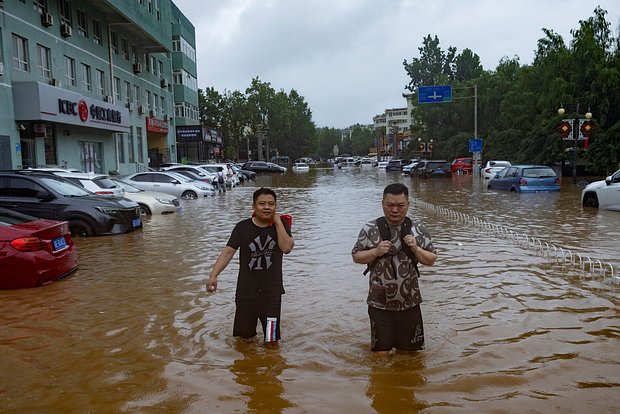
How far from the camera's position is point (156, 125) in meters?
40.6

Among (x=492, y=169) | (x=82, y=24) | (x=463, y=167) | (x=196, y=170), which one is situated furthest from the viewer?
(x=463, y=167)

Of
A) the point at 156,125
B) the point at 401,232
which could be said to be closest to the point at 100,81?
the point at 156,125

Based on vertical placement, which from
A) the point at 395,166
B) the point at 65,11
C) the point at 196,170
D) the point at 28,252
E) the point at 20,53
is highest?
the point at 65,11

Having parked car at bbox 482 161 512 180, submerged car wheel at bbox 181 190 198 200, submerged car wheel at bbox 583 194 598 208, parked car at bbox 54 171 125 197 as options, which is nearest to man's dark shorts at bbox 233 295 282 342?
parked car at bbox 54 171 125 197

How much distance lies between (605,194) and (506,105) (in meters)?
34.9

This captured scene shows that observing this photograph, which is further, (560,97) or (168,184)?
(560,97)

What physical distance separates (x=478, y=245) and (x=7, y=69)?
18.9 metres

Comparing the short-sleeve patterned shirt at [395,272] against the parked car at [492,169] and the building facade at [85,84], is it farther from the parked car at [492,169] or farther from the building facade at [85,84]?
the parked car at [492,169]

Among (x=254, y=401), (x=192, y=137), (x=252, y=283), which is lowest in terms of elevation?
(x=254, y=401)

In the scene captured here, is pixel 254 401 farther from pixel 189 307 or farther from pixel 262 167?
pixel 262 167

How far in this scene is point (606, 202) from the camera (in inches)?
667

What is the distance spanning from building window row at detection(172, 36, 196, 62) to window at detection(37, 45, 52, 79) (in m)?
24.8

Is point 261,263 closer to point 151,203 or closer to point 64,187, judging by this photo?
point 64,187

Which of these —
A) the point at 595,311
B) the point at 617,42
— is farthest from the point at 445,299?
the point at 617,42
